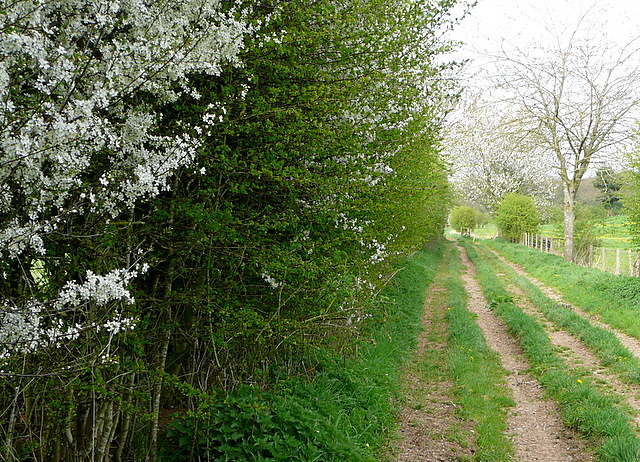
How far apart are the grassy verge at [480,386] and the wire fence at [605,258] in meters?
8.88

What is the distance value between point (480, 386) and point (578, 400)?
1.38m

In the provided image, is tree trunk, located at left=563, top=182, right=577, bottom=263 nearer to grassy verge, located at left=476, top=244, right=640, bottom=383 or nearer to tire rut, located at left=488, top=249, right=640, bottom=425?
grassy verge, located at left=476, top=244, right=640, bottom=383

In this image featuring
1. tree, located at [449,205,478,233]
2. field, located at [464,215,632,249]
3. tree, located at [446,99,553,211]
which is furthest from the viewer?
tree, located at [449,205,478,233]

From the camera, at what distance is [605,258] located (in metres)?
21.2

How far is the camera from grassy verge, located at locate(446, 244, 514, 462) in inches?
222

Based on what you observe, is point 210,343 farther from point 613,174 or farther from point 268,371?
point 613,174

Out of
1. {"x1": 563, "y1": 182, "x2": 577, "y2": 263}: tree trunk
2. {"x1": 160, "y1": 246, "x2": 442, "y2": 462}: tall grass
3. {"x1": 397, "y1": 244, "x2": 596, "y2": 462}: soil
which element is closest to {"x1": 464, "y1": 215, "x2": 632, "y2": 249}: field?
{"x1": 563, "y1": 182, "x2": 577, "y2": 263}: tree trunk

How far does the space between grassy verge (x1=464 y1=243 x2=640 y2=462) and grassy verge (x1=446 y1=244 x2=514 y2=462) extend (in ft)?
2.24

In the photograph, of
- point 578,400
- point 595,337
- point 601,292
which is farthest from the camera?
point 601,292

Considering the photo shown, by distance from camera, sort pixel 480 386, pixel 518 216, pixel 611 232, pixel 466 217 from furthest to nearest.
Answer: pixel 466 217
pixel 518 216
pixel 611 232
pixel 480 386

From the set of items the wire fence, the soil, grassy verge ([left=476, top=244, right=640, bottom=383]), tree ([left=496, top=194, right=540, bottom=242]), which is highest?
tree ([left=496, top=194, right=540, bottom=242])

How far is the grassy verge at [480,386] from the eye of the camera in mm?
5645

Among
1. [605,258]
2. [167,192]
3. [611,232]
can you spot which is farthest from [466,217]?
[167,192]

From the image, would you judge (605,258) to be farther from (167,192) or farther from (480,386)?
(167,192)
